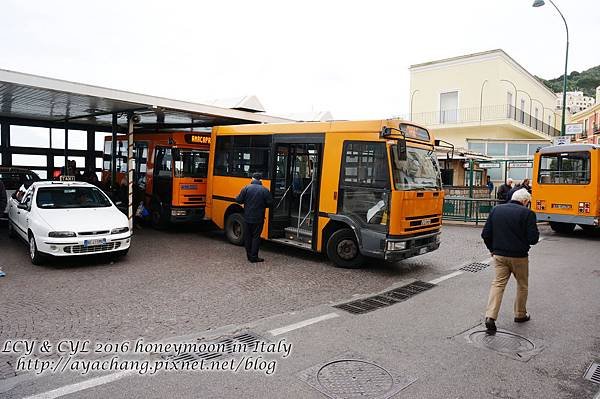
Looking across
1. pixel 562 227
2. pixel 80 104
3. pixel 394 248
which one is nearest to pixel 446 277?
pixel 394 248

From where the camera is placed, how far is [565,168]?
14.1 meters

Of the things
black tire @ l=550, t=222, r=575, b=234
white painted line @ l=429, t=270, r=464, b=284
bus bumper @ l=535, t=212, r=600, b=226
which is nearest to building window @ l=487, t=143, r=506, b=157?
black tire @ l=550, t=222, r=575, b=234

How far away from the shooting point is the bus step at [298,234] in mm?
9638

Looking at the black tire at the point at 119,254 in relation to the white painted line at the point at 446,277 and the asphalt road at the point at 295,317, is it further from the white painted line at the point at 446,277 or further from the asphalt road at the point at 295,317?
the white painted line at the point at 446,277

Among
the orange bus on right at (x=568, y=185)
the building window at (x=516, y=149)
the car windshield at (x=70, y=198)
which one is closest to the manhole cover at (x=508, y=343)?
the car windshield at (x=70, y=198)

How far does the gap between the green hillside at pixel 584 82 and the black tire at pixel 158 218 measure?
69558 mm

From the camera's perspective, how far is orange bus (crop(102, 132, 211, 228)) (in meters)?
12.4

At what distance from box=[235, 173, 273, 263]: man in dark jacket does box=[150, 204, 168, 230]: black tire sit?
14.8 ft

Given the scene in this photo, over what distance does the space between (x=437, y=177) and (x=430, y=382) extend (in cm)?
569

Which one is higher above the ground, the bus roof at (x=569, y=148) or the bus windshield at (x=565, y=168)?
the bus roof at (x=569, y=148)

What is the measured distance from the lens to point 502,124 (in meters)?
27.6

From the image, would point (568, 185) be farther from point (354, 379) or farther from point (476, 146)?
point (476, 146)

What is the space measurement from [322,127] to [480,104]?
74.3ft

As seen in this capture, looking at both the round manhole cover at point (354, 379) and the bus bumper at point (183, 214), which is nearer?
the round manhole cover at point (354, 379)
